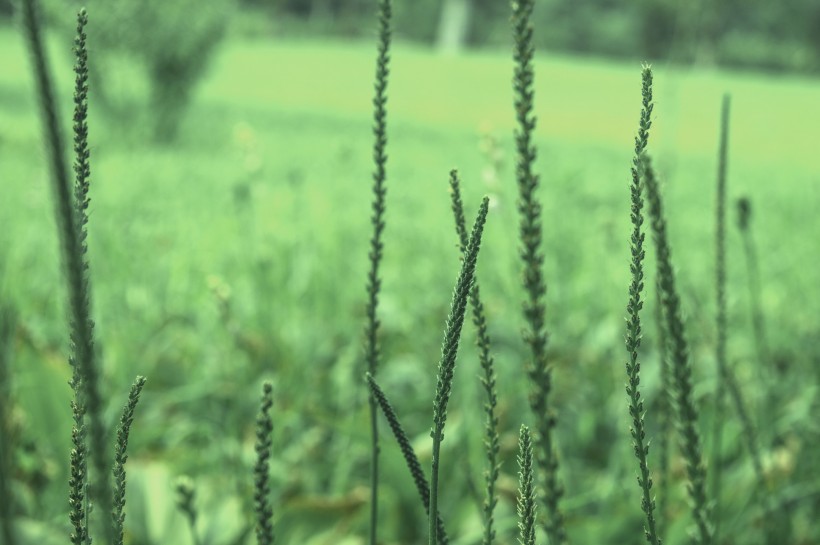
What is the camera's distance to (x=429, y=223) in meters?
5.82

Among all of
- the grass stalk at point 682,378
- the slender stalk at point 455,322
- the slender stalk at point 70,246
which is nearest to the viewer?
the slender stalk at point 70,246

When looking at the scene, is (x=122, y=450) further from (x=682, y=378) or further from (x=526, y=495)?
(x=682, y=378)

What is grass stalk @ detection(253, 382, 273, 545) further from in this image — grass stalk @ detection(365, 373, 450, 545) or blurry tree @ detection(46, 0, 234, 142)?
blurry tree @ detection(46, 0, 234, 142)

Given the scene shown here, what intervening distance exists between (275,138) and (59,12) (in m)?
3.33

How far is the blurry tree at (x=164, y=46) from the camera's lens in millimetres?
10445

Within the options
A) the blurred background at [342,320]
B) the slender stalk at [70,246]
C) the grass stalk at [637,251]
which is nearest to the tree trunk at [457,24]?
the blurred background at [342,320]

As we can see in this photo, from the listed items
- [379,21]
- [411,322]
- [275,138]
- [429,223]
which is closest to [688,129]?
[275,138]

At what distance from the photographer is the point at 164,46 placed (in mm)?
11289

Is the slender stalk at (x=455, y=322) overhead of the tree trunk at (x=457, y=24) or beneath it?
beneath

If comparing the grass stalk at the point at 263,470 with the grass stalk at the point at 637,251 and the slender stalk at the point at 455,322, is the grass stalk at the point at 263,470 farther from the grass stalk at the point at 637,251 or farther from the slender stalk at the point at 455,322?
the grass stalk at the point at 637,251

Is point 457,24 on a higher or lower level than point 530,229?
higher

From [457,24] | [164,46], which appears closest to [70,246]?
[164,46]

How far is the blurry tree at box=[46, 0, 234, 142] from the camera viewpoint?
10.4m

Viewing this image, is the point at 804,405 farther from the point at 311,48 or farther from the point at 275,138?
the point at 311,48
